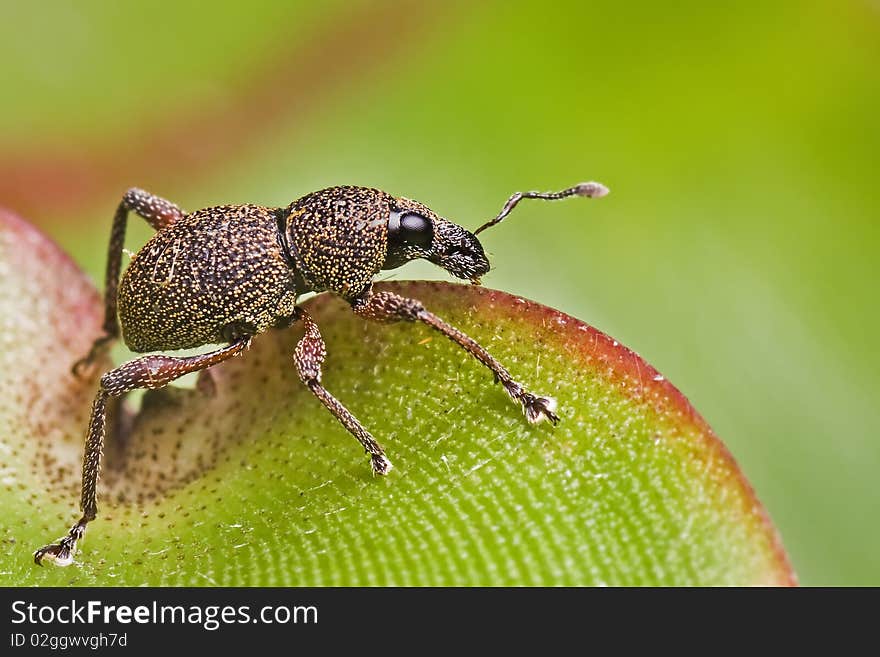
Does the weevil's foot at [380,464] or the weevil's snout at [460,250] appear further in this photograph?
the weevil's snout at [460,250]

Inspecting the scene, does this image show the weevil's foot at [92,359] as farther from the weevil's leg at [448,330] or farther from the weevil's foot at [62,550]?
the weevil's leg at [448,330]

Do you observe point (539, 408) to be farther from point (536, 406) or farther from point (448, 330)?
point (448, 330)

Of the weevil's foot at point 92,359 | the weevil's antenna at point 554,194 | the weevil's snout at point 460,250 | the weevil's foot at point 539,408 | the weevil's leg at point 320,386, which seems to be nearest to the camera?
the weevil's foot at point 539,408

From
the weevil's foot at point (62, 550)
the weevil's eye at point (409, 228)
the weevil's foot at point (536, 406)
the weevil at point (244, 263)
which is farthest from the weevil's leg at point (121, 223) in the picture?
the weevil's foot at point (536, 406)

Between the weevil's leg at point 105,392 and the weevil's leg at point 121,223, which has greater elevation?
the weevil's leg at point 121,223

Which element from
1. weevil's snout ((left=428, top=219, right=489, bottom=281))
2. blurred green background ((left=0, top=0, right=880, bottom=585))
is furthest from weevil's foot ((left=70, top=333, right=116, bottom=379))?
weevil's snout ((left=428, top=219, right=489, bottom=281))

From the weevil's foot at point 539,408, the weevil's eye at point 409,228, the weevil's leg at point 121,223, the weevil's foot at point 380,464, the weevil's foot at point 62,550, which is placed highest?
the weevil's leg at point 121,223

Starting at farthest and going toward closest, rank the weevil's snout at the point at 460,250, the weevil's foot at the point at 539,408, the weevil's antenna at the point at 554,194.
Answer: the weevil's snout at the point at 460,250
the weevil's antenna at the point at 554,194
the weevil's foot at the point at 539,408
